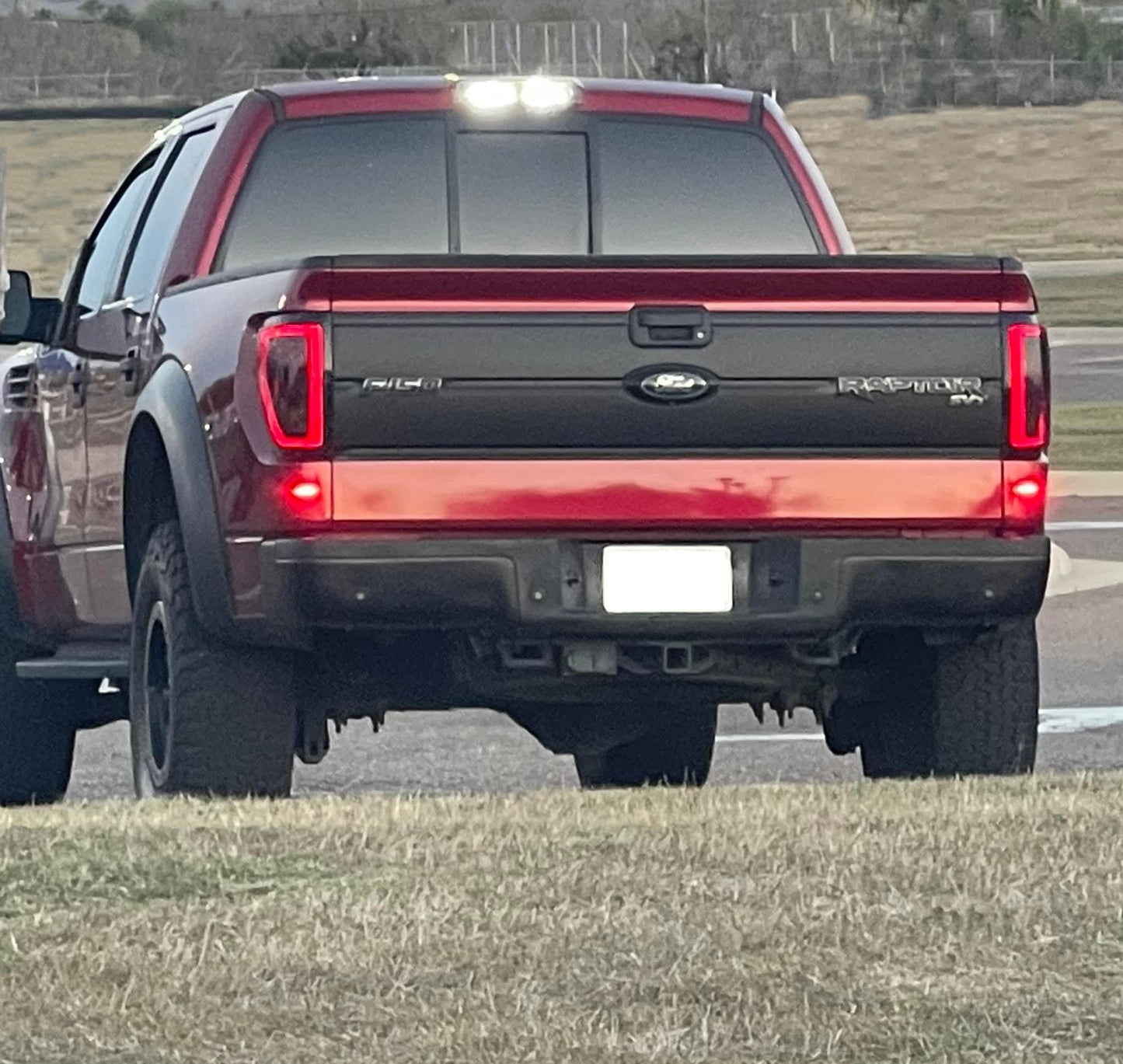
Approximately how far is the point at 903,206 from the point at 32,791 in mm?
67102

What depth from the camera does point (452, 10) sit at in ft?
407

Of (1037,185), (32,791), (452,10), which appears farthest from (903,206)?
(32,791)

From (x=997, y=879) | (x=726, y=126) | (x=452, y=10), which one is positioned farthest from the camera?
(x=452, y=10)

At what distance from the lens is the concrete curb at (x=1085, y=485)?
69.2 feet

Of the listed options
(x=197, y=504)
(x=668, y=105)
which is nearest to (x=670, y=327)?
(x=197, y=504)

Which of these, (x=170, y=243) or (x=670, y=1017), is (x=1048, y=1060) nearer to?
(x=670, y=1017)

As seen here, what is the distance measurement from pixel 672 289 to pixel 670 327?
9 cm

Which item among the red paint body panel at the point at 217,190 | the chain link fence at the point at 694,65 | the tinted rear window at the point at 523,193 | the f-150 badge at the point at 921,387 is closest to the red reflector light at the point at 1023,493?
the f-150 badge at the point at 921,387

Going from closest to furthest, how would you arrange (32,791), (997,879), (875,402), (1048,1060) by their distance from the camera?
(1048,1060), (997,879), (875,402), (32,791)

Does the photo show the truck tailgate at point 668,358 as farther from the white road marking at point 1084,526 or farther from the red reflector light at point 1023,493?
the white road marking at point 1084,526

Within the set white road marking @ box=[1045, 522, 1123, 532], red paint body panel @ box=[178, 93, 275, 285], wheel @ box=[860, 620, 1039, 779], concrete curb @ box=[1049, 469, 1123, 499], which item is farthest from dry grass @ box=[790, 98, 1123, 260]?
wheel @ box=[860, 620, 1039, 779]

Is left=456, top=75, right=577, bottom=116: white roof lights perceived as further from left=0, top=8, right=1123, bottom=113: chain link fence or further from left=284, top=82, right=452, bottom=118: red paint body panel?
left=0, top=8, right=1123, bottom=113: chain link fence

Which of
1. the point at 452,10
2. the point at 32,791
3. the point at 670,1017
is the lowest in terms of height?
the point at 452,10

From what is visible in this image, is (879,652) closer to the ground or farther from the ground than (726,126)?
closer to the ground
